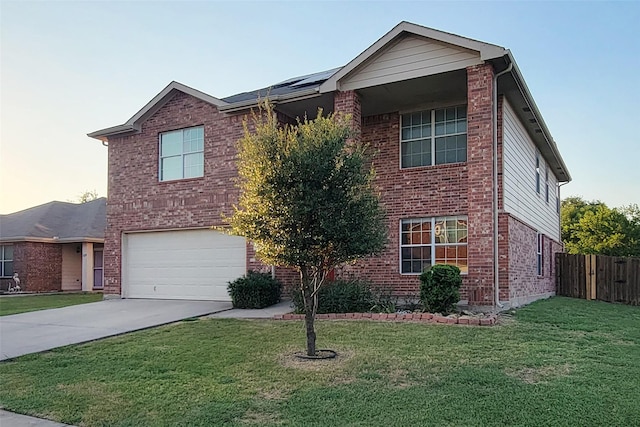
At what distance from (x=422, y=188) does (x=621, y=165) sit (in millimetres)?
17045

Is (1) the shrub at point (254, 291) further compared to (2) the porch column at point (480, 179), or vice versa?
(1) the shrub at point (254, 291)

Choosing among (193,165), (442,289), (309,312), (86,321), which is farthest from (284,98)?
(309,312)

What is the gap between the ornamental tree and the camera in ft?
23.3

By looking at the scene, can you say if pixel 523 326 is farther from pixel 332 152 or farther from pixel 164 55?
pixel 164 55

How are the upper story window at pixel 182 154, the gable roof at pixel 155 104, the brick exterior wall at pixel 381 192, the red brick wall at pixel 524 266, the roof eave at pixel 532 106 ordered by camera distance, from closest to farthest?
the brick exterior wall at pixel 381 192, the roof eave at pixel 532 106, the red brick wall at pixel 524 266, the gable roof at pixel 155 104, the upper story window at pixel 182 154

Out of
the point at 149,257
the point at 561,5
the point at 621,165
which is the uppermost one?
the point at 561,5

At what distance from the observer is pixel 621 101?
17172 millimetres

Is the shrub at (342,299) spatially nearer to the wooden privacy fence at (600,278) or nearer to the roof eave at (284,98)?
the roof eave at (284,98)

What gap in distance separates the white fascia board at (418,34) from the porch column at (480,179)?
0.41m

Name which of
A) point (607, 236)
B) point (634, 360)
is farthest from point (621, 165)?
point (634, 360)

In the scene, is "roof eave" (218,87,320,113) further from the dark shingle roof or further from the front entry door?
the front entry door

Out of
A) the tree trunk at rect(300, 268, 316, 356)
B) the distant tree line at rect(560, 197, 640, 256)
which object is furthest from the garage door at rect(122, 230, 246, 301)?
the distant tree line at rect(560, 197, 640, 256)

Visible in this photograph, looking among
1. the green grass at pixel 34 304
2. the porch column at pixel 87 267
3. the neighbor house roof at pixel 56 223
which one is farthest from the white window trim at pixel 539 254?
the porch column at pixel 87 267

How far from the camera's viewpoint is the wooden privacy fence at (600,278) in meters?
17.8
